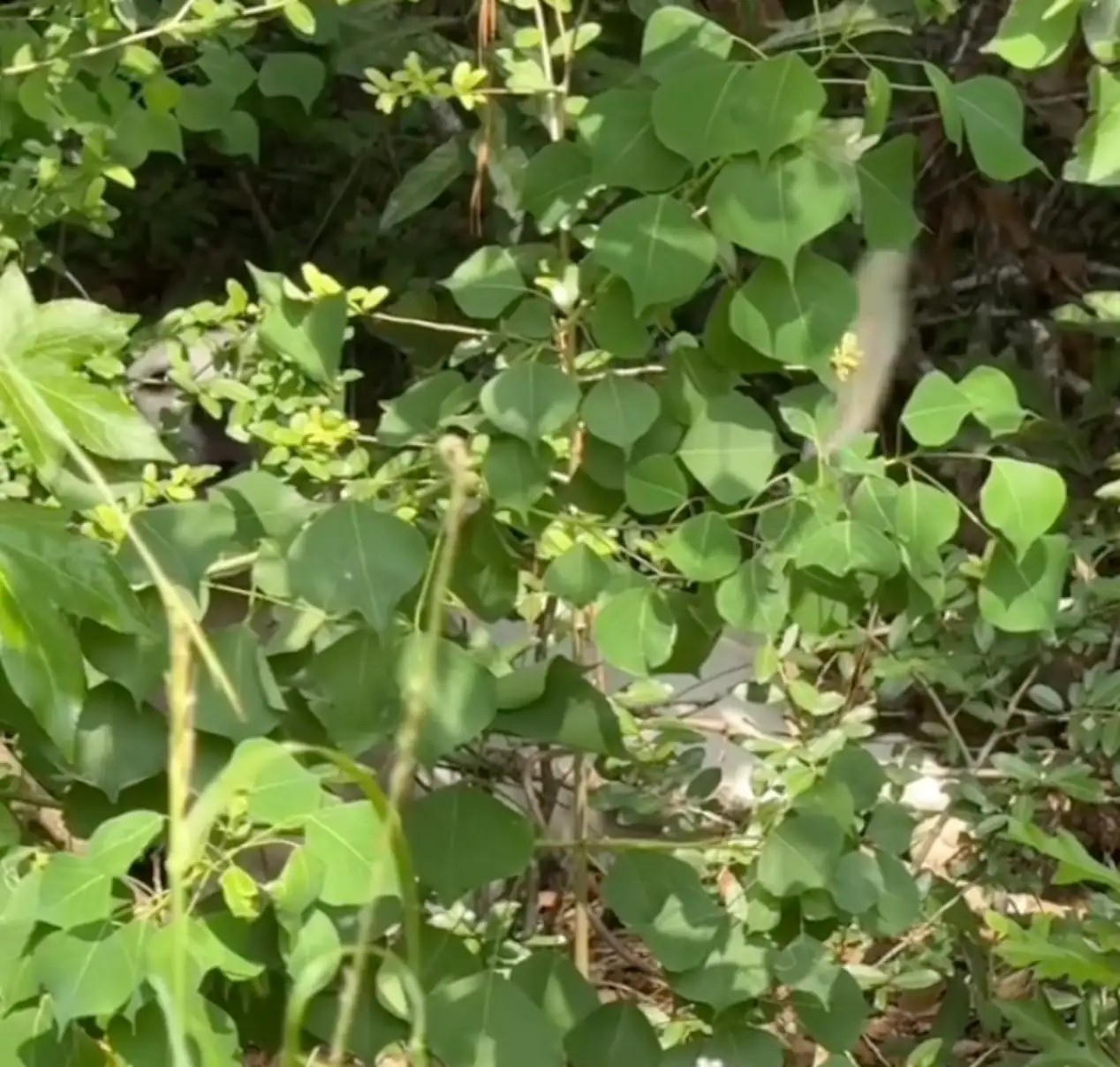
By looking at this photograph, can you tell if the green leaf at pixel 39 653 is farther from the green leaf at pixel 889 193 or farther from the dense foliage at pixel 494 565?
the green leaf at pixel 889 193

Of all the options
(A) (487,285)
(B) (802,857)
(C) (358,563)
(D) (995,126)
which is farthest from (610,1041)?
(D) (995,126)

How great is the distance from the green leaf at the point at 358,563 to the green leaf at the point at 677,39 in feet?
0.94

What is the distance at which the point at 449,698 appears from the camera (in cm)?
93

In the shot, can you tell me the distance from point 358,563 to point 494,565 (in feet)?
0.52

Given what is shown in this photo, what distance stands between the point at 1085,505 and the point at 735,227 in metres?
1.32

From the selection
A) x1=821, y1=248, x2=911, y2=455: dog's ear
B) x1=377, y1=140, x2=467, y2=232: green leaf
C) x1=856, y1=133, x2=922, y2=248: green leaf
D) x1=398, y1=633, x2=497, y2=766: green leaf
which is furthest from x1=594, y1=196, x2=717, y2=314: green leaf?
x1=821, y1=248, x2=911, y2=455: dog's ear

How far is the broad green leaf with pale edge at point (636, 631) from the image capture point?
0.98m

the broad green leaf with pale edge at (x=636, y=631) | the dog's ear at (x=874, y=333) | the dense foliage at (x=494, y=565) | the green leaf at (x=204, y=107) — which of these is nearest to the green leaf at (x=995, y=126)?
the dense foliage at (x=494, y=565)

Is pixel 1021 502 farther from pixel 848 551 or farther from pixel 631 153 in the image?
pixel 631 153

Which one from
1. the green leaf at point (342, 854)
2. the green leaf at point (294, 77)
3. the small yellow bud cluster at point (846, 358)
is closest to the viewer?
the green leaf at point (342, 854)

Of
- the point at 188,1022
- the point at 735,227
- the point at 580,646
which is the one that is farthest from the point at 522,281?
the point at 188,1022

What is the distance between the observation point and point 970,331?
2422 mm

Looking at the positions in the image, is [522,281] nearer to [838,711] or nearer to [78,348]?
[78,348]

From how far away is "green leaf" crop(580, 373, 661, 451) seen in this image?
0.97m
